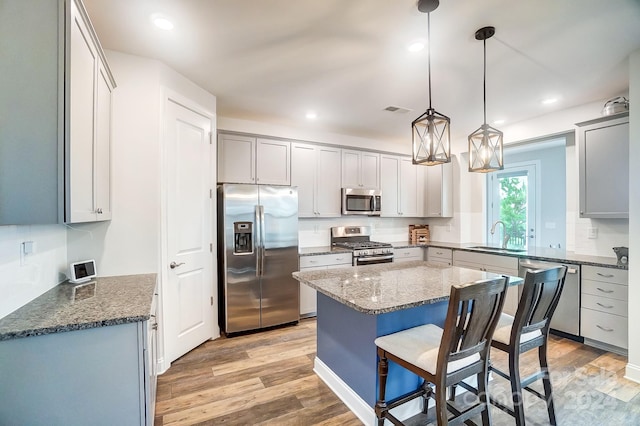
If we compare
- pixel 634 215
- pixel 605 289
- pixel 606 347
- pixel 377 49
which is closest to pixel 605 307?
pixel 605 289

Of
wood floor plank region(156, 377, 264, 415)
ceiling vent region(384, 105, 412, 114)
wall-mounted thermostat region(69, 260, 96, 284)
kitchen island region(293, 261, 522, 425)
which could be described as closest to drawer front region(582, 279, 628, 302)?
kitchen island region(293, 261, 522, 425)

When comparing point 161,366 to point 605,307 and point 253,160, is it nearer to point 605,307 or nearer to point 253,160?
point 253,160

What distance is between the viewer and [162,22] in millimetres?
1987

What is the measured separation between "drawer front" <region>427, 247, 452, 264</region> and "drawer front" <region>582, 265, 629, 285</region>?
5.33 feet

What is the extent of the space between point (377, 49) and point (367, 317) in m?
2.03

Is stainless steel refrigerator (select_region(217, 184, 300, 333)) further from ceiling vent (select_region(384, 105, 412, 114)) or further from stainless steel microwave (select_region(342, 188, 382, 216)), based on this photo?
ceiling vent (select_region(384, 105, 412, 114))

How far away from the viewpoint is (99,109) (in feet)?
6.21

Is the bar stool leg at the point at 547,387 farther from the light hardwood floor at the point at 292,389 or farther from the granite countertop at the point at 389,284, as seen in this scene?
the granite countertop at the point at 389,284

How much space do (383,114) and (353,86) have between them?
933 millimetres

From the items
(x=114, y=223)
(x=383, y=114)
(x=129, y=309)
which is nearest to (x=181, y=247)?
(x=114, y=223)

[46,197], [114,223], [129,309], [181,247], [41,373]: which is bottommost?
[41,373]

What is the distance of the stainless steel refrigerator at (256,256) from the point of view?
3.30 metres

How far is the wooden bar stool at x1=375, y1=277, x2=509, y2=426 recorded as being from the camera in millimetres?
1387

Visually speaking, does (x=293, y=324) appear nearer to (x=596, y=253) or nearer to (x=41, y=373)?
(x=41, y=373)
